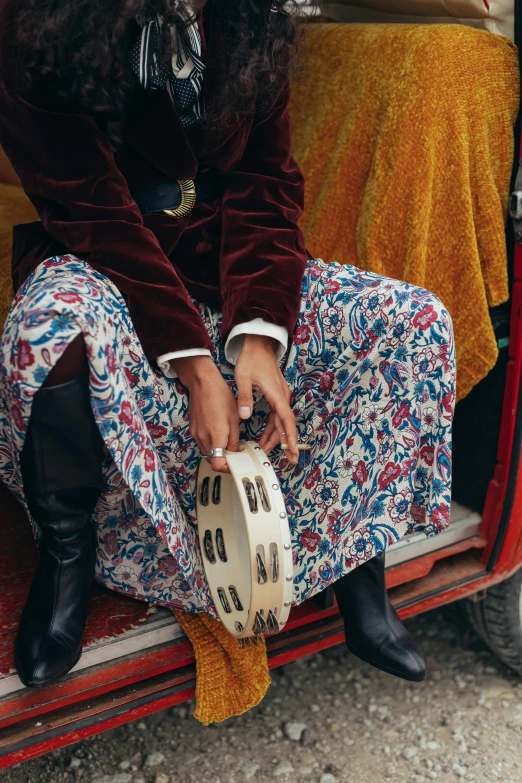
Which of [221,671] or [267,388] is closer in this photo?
[267,388]

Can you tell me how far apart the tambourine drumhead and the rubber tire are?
3.07 feet

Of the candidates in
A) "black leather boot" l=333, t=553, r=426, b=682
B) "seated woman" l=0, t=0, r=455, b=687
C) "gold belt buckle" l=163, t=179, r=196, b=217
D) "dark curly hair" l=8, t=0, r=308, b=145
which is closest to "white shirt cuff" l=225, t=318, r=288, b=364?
"seated woman" l=0, t=0, r=455, b=687

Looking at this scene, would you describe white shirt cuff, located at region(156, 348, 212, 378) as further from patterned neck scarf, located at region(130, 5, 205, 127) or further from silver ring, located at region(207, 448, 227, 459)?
patterned neck scarf, located at region(130, 5, 205, 127)

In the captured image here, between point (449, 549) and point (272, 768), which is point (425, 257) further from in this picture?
point (272, 768)

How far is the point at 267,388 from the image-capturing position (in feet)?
4.96

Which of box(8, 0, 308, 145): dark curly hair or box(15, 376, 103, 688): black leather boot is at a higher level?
box(8, 0, 308, 145): dark curly hair

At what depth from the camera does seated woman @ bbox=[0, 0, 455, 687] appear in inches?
53.4

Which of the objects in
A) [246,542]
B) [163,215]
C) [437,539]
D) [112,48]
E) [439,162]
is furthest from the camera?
[437,539]

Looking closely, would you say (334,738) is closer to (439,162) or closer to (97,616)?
(97,616)

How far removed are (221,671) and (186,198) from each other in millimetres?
957

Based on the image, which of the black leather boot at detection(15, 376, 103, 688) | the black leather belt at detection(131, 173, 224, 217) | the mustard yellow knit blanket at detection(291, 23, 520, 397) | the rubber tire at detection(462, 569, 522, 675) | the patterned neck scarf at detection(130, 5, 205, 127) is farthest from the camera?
the rubber tire at detection(462, 569, 522, 675)

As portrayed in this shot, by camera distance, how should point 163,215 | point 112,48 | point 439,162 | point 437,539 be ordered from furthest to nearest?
point 437,539
point 439,162
point 163,215
point 112,48

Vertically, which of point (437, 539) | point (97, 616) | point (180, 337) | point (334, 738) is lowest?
point (334, 738)

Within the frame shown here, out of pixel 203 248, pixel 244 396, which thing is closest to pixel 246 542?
pixel 244 396
